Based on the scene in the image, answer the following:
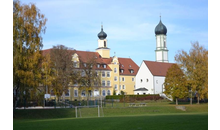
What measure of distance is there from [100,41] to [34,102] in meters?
62.5

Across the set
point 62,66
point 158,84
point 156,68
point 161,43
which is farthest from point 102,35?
point 62,66

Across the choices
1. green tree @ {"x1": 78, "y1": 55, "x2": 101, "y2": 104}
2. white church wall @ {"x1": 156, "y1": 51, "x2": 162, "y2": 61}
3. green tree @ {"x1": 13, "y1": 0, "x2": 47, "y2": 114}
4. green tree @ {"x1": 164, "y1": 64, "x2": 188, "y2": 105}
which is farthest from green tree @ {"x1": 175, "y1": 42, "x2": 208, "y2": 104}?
white church wall @ {"x1": 156, "y1": 51, "x2": 162, "y2": 61}

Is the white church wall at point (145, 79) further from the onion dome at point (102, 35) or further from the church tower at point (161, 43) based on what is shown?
the church tower at point (161, 43)

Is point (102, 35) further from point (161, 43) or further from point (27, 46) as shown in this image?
point (27, 46)

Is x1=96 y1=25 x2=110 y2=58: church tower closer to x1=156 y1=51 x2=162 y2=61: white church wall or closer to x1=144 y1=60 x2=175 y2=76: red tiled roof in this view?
x1=144 y1=60 x2=175 y2=76: red tiled roof

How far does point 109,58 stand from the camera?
106 metres

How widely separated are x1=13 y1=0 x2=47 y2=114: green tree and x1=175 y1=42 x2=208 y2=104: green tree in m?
28.8

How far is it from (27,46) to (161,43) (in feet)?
297

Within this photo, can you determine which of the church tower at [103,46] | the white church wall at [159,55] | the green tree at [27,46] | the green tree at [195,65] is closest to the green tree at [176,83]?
the green tree at [195,65]

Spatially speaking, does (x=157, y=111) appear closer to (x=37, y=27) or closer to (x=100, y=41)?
(x=37, y=27)

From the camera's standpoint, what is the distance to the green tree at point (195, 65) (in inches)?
2342

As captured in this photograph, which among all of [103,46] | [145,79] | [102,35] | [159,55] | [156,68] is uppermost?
[102,35]

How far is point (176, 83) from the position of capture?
64.1m
